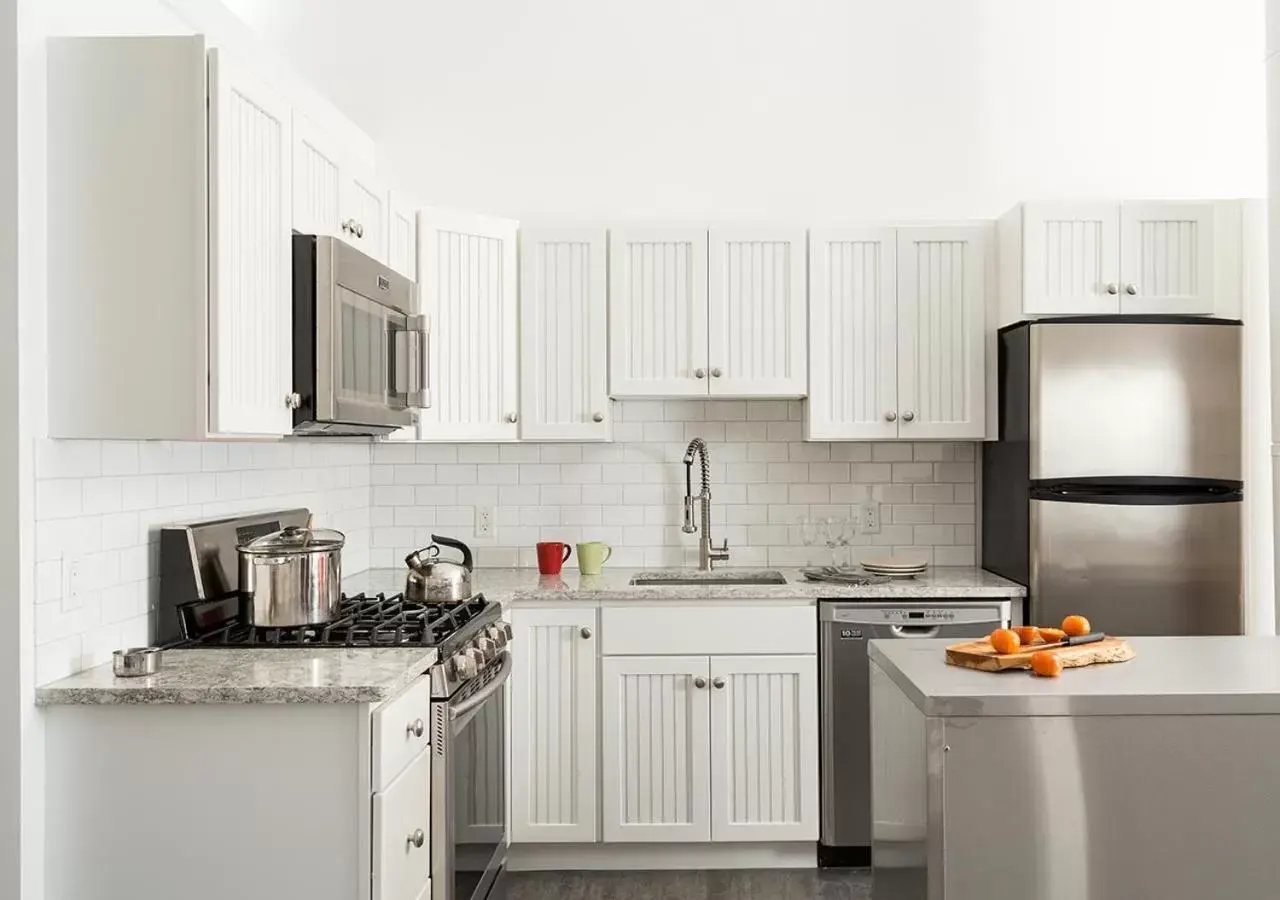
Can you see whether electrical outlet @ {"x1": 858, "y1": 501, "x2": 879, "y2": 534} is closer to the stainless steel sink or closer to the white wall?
the stainless steel sink

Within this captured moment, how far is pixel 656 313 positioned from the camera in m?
4.14

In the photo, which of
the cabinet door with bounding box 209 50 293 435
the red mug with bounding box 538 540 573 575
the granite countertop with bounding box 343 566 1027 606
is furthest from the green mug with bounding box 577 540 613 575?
the cabinet door with bounding box 209 50 293 435

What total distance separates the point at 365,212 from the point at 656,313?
1.21 m

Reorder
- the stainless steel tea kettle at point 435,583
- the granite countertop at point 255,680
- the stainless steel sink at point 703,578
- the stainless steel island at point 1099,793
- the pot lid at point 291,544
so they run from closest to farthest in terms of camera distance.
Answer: the stainless steel island at point 1099,793 < the granite countertop at point 255,680 < the pot lid at point 291,544 < the stainless steel tea kettle at point 435,583 < the stainless steel sink at point 703,578

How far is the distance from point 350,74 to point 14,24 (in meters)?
2.31

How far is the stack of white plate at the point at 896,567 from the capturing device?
4004 mm

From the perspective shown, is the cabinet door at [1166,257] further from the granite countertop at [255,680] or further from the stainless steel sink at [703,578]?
the granite countertop at [255,680]

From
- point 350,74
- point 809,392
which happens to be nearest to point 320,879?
point 809,392

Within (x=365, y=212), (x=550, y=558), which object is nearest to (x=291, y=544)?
(x=365, y=212)

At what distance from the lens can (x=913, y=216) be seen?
447 cm

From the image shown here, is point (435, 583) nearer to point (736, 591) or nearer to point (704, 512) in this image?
point (736, 591)

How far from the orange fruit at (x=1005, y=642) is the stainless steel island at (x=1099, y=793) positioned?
19 centimetres

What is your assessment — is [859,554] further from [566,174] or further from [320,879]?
[320,879]

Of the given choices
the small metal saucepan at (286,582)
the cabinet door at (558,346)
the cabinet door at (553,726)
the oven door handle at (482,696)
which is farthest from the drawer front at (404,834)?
the cabinet door at (558,346)
